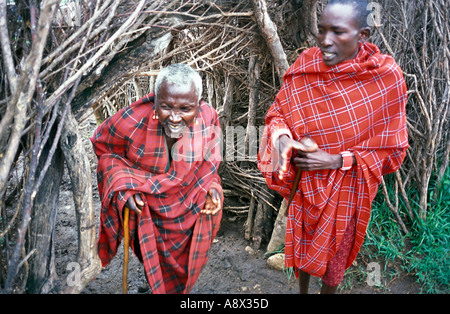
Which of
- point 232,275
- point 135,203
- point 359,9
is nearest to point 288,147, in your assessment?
point 359,9

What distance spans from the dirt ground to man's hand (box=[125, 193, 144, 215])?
1162 mm

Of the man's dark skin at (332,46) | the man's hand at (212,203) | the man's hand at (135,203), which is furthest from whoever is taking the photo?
the man's hand at (212,203)

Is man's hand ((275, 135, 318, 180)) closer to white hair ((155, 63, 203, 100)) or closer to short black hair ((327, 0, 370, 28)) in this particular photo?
white hair ((155, 63, 203, 100))

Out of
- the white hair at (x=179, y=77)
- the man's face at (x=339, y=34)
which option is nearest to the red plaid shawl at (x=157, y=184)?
the white hair at (x=179, y=77)

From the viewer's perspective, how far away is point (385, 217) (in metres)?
3.61

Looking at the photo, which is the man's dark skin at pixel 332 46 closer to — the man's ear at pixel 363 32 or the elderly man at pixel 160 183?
the man's ear at pixel 363 32

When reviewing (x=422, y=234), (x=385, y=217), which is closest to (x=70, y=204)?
(x=385, y=217)

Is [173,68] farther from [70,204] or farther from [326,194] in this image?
[70,204]

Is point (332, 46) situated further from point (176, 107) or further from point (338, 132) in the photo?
point (176, 107)

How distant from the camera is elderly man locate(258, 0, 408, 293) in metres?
2.23

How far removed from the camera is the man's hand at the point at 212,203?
2445 mm

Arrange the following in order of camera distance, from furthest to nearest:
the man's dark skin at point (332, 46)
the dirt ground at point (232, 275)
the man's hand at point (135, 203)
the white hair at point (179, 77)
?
the dirt ground at point (232, 275) < the man's hand at point (135, 203) < the man's dark skin at point (332, 46) < the white hair at point (179, 77)

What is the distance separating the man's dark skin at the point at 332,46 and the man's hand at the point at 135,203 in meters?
0.88

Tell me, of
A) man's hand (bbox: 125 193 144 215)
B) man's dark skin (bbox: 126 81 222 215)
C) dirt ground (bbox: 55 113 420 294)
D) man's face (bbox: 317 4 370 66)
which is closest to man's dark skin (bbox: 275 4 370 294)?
man's face (bbox: 317 4 370 66)
